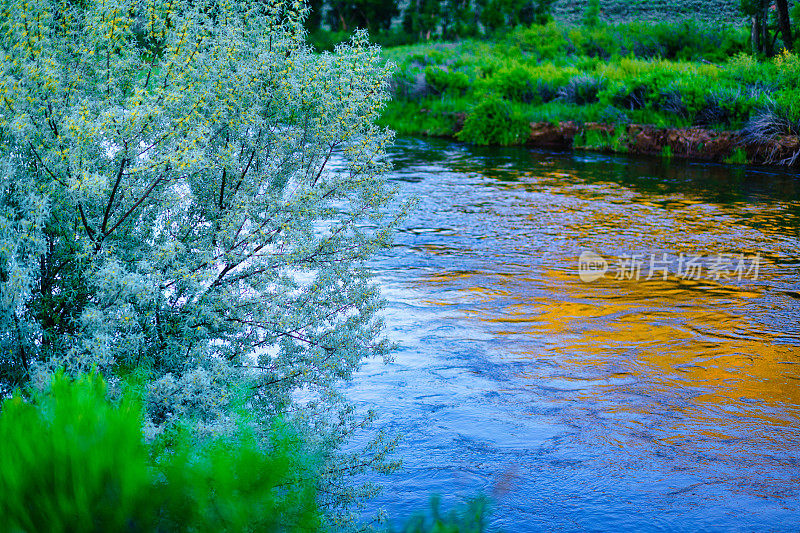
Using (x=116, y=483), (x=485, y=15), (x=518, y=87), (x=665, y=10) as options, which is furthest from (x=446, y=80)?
(x=665, y=10)

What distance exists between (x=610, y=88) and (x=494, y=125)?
3.19 metres

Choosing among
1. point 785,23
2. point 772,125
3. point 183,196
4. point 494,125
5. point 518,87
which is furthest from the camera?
point 518,87

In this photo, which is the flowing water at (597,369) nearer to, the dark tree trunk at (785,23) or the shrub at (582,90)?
the shrub at (582,90)

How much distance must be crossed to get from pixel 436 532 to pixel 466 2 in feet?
204

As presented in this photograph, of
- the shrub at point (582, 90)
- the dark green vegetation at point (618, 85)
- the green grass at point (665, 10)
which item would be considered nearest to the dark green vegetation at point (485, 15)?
the green grass at point (665, 10)

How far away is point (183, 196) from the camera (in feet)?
13.3

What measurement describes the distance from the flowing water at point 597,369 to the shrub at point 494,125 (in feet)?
30.0

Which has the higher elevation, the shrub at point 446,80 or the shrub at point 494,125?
the shrub at point 446,80

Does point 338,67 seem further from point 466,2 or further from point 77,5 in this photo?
point 466,2

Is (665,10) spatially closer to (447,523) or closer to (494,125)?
(494,125)

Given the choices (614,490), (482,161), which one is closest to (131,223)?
(614,490)

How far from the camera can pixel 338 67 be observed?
4387 mm

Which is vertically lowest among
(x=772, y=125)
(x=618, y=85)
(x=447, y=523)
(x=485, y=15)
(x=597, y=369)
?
(x=597, y=369)
